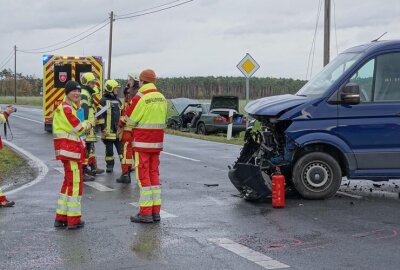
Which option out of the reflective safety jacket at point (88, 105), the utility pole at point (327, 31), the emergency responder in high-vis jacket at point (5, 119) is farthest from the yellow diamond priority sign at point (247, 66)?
the emergency responder in high-vis jacket at point (5, 119)

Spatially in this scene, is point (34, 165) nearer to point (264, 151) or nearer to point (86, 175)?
point (86, 175)

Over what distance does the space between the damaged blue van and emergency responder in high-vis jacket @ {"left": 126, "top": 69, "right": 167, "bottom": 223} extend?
5.30 feet

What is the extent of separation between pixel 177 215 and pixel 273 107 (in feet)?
7.18

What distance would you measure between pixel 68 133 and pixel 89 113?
3.87 m

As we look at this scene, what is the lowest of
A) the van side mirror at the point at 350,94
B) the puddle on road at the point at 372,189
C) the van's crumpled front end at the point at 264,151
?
the puddle on road at the point at 372,189

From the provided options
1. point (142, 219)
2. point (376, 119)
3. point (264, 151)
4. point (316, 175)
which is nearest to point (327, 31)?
point (376, 119)

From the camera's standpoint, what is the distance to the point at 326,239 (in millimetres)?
6582

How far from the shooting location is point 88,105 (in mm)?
10914

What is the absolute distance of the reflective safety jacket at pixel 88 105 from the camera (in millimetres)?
10797

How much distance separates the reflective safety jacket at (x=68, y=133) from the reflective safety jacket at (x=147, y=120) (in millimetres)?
685

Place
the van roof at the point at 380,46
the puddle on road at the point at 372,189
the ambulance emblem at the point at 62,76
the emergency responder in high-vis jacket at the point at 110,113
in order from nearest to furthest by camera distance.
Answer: the van roof at the point at 380,46
the puddle on road at the point at 372,189
the emergency responder in high-vis jacket at the point at 110,113
the ambulance emblem at the point at 62,76

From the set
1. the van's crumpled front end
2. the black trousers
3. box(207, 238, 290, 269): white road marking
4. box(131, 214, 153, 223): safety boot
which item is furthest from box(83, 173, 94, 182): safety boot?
box(207, 238, 290, 269): white road marking

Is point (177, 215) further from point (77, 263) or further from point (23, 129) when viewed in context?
point (23, 129)

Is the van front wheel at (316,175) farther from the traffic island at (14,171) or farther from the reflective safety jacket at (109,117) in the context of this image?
the traffic island at (14,171)
